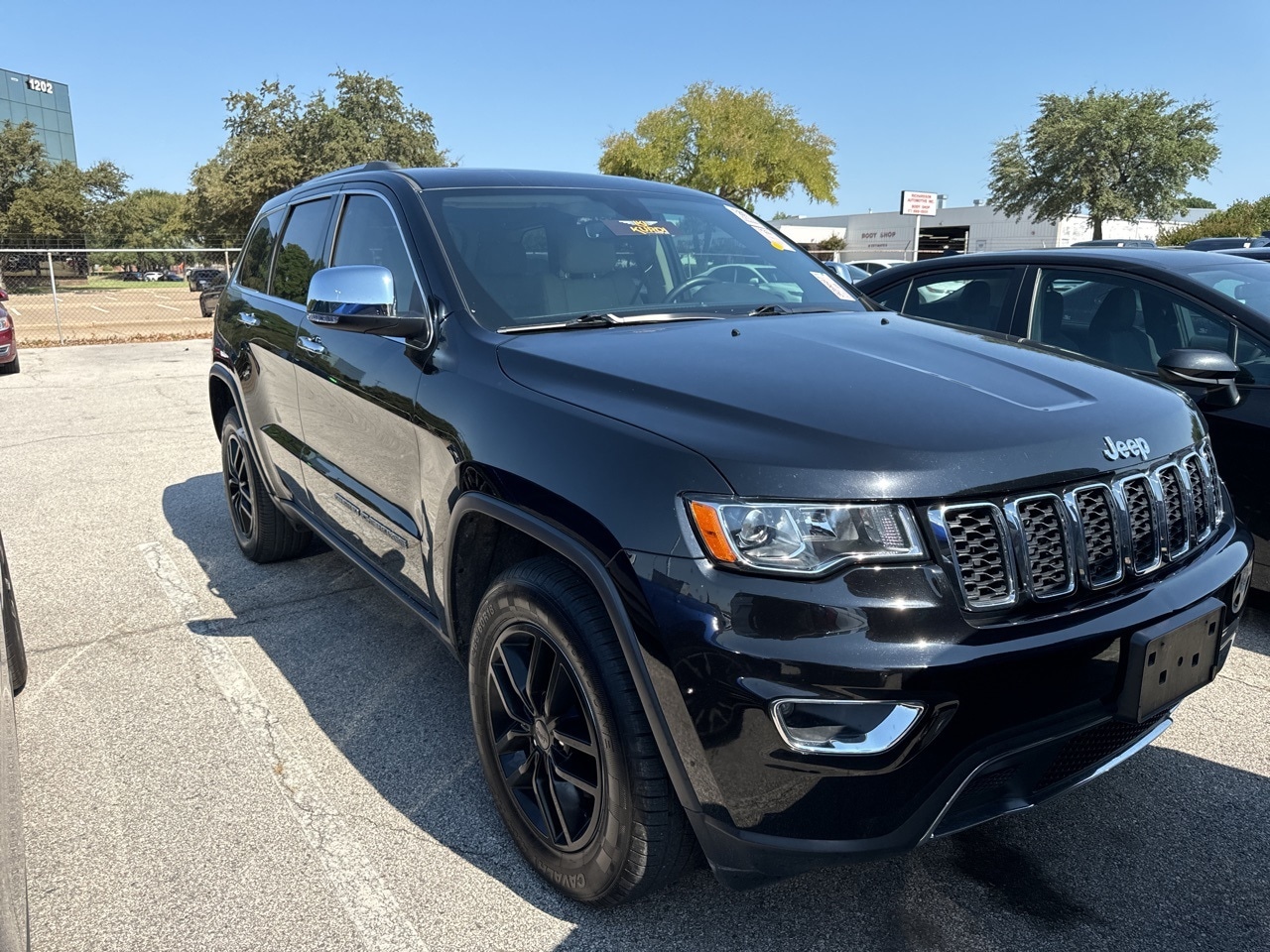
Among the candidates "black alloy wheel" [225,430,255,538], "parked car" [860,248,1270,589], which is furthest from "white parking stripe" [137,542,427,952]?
"parked car" [860,248,1270,589]

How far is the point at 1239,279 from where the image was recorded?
4.39m

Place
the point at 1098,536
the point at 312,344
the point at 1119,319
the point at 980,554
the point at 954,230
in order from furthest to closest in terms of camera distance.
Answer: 1. the point at 954,230
2. the point at 1119,319
3. the point at 312,344
4. the point at 1098,536
5. the point at 980,554

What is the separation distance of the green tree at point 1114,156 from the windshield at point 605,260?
39.3 m

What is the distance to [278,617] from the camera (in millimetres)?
4293

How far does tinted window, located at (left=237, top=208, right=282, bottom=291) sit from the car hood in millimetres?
2513

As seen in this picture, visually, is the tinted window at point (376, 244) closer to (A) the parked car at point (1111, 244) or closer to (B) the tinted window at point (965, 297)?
(B) the tinted window at point (965, 297)

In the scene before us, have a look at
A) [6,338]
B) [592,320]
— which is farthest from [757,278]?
[6,338]

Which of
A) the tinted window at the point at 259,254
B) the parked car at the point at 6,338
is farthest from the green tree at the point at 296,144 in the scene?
the tinted window at the point at 259,254

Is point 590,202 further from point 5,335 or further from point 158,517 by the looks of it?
point 5,335

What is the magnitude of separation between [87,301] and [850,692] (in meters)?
25.4

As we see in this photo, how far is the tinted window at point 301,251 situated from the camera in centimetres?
395

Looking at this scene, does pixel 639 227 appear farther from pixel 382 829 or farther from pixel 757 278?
pixel 382 829

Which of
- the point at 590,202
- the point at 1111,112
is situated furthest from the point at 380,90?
the point at 590,202

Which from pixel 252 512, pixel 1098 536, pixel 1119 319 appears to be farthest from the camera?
pixel 252 512
